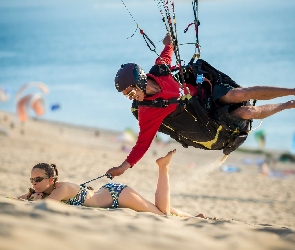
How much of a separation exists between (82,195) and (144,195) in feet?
20.1

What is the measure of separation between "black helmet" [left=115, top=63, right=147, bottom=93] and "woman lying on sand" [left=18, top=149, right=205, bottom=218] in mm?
896

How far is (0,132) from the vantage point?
1858 cm

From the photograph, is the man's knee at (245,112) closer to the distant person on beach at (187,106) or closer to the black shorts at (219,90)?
the distant person on beach at (187,106)

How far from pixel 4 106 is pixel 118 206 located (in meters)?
27.6

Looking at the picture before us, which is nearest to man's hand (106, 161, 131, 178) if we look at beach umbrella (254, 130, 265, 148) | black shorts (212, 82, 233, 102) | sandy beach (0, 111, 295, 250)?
sandy beach (0, 111, 295, 250)

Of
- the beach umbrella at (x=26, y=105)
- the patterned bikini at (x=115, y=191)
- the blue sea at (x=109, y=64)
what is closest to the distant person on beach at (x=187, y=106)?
the patterned bikini at (x=115, y=191)

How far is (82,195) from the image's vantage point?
4.97 m

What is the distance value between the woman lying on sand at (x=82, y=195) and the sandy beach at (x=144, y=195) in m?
0.41

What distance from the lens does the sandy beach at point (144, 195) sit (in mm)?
3480

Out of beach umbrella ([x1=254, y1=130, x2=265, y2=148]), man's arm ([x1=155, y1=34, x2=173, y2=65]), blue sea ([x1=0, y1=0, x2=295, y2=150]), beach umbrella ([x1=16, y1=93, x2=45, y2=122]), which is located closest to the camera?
man's arm ([x1=155, y1=34, x2=173, y2=65])

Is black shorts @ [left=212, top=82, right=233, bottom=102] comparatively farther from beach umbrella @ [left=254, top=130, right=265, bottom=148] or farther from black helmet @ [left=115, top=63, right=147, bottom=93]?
beach umbrella @ [left=254, top=130, right=265, bottom=148]

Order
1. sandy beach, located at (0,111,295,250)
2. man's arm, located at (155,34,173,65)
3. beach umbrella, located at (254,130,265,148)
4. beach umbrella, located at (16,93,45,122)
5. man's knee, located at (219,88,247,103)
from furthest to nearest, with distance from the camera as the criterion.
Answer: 1. beach umbrella, located at (254,130,265,148)
2. beach umbrella, located at (16,93,45,122)
3. man's arm, located at (155,34,173,65)
4. man's knee, located at (219,88,247,103)
5. sandy beach, located at (0,111,295,250)

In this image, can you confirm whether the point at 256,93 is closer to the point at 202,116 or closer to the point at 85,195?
the point at 202,116

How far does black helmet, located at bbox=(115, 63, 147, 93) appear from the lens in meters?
4.88
